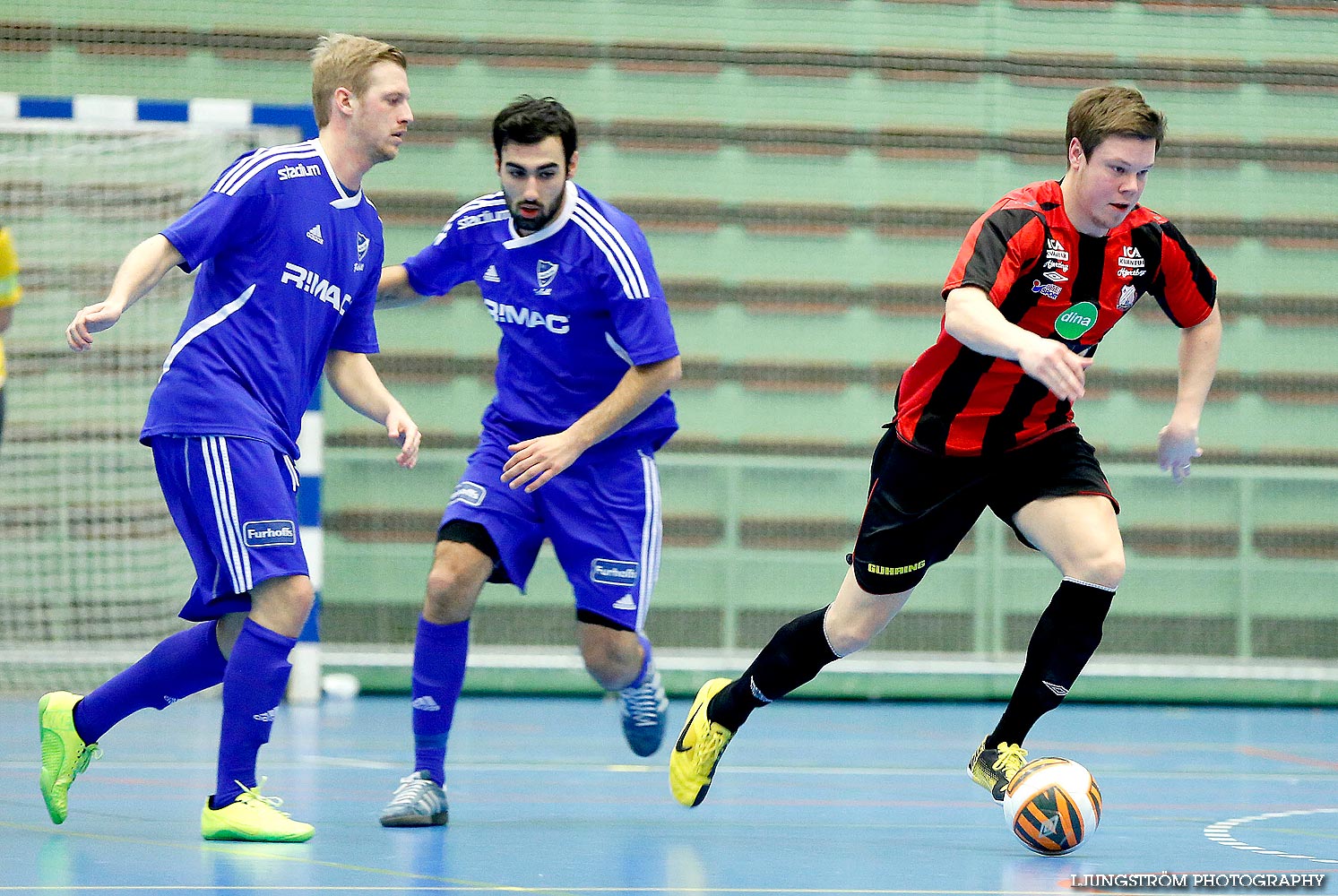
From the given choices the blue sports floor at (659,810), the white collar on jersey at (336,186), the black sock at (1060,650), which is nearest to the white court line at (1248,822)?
the blue sports floor at (659,810)

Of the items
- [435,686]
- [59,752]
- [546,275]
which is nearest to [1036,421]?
[546,275]

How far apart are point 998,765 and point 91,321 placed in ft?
7.05

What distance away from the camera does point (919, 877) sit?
126 inches

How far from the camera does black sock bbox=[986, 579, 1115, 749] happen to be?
354cm

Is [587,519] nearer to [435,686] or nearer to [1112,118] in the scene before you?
[435,686]

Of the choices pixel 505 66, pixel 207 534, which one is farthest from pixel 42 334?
pixel 207 534

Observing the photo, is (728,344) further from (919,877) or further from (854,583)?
(919,877)

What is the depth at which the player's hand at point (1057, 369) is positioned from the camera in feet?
9.85

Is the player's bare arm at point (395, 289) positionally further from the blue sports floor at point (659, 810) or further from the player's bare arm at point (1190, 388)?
the player's bare arm at point (1190, 388)

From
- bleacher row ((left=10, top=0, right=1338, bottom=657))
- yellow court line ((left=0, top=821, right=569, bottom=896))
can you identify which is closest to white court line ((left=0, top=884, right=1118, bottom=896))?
yellow court line ((left=0, top=821, right=569, bottom=896))

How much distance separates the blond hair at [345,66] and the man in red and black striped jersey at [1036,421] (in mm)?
1416

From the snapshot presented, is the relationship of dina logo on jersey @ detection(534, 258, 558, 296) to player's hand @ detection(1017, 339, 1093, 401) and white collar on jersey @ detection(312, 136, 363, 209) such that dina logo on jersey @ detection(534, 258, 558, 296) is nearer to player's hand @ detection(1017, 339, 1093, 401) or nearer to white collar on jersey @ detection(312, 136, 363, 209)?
white collar on jersey @ detection(312, 136, 363, 209)

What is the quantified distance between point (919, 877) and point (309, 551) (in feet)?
13.1

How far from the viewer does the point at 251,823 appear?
11.4ft
